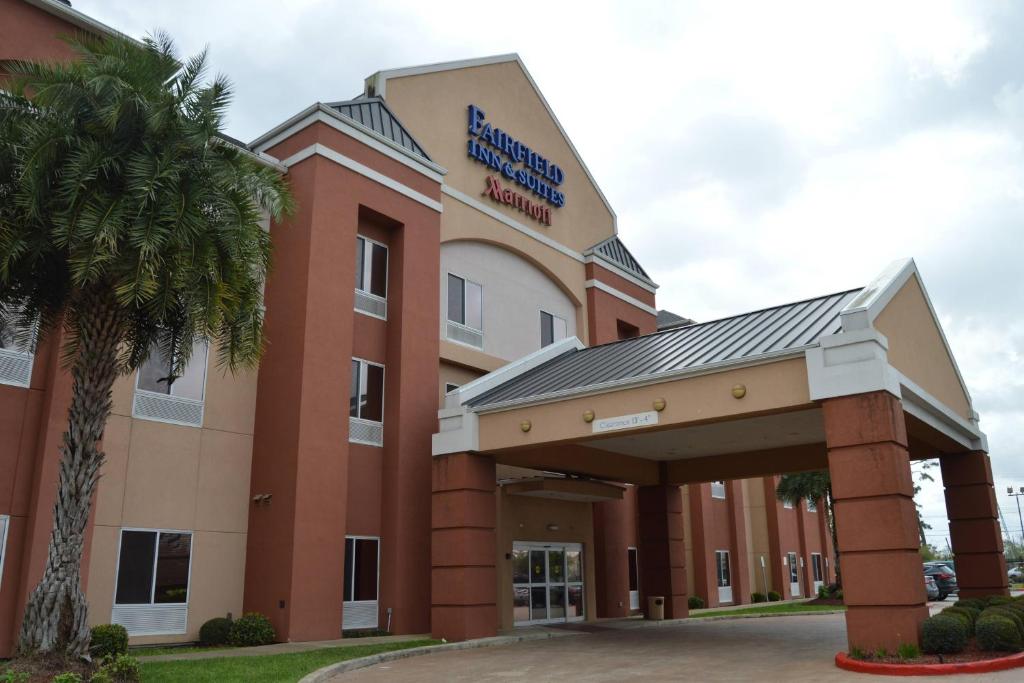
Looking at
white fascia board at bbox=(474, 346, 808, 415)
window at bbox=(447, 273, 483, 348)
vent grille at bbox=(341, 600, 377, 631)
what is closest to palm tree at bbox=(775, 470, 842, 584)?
window at bbox=(447, 273, 483, 348)

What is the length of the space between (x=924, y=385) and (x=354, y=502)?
556 inches

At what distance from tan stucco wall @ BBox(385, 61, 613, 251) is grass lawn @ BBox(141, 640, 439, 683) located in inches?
631

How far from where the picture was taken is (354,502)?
75.3ft

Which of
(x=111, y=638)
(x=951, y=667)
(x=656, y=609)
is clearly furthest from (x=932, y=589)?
Result: (x=111, y=638)

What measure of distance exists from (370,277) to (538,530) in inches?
378

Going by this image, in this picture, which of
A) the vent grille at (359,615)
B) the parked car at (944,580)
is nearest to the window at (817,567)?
the parked car at (944,580)

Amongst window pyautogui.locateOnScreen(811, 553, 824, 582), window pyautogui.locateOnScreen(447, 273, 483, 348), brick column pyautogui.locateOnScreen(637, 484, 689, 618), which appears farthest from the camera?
window pyautogui.locateOnScreen(811, 553, 824, 582)

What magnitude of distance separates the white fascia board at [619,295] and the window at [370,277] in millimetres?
10744

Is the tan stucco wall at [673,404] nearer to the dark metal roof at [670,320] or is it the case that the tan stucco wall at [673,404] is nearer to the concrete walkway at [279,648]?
the concrete walkway at [279,648]

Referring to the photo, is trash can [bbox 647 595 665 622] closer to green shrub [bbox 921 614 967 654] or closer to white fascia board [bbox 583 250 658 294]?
white fascia board [bbox 583 250 658 294]

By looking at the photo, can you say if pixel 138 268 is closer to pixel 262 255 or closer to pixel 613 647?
pixel 262 255

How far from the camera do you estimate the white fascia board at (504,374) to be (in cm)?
2219

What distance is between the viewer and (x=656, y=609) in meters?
28.4

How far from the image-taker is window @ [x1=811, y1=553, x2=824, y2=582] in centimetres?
4975
